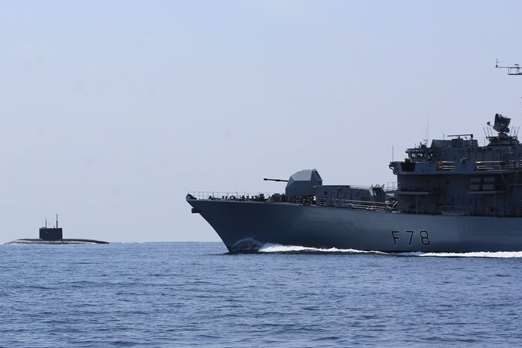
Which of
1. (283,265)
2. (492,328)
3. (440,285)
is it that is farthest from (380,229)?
(492,328)

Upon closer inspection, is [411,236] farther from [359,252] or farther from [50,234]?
[50,234]

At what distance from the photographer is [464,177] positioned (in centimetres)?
6675

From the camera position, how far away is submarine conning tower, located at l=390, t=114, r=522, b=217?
65.2m

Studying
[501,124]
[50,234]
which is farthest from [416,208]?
[50,234]

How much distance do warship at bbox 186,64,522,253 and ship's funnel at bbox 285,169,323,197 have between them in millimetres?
66

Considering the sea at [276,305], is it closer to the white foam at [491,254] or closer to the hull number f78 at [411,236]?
the white foam at [491,254]

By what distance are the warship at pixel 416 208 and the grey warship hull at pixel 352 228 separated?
59 mm

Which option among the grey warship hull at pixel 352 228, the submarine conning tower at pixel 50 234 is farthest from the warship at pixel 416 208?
the submarine conning tower at pixel 50 234

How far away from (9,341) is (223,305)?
10184 mm

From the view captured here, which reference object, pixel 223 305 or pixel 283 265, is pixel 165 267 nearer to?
pixel 283 265

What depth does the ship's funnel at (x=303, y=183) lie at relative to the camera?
235ft

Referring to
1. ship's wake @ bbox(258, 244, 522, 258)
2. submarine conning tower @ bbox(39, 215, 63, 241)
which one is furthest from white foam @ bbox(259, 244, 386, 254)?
Result: submarine conning tower @ bbox(39, 215, 63, 241)

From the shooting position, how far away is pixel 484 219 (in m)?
64.4

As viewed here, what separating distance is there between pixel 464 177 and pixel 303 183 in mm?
10972
